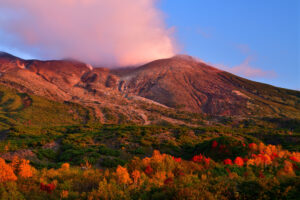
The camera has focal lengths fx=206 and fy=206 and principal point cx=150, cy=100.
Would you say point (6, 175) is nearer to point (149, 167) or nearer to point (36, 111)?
point (149, 167)

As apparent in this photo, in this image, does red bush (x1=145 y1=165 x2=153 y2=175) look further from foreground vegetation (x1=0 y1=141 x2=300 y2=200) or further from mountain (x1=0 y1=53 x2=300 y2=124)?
mountain (x1=0 y1=53 x2=300 y2=124)

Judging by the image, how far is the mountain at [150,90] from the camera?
100 metres

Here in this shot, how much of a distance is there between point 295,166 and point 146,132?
954 inches

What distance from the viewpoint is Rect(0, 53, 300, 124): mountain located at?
10050 cm

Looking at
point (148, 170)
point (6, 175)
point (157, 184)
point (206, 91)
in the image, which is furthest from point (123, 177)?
point (206, 91)

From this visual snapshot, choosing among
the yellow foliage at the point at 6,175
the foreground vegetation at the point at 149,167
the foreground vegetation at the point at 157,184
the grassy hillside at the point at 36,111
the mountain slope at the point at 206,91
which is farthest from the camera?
the mountain slope at the point at 206,91

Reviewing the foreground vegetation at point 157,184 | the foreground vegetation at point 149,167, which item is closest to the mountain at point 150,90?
the foreground vegetation at point 149,167

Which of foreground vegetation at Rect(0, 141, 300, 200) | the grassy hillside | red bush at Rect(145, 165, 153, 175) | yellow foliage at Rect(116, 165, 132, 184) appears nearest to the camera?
foreground vegetation at Rect(0, 141, 300, 200)

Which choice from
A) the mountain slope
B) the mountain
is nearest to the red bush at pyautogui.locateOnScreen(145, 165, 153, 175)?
the mountain

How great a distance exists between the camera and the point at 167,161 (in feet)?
35.6

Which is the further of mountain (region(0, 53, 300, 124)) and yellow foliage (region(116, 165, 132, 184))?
mountain (region(0, 53, 300, 124))

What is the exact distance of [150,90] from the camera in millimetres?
137875

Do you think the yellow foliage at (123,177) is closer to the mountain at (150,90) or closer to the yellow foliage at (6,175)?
Answer: the yellow foliage at (6,175)

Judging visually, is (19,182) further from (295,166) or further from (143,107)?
(143,107)
